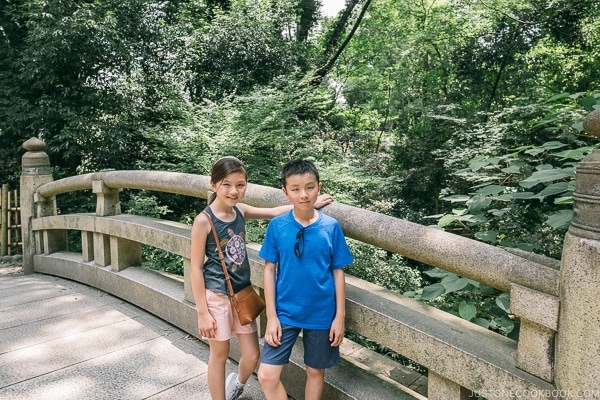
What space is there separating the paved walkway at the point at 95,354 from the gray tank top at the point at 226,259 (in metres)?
0.66

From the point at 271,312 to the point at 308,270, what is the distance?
26 cm

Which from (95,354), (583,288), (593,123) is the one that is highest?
(593,123)

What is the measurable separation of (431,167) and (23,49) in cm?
966

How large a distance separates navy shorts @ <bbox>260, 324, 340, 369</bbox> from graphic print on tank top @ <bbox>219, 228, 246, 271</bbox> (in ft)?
1.26

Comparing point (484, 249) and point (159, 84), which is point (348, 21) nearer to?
point (159, 84)

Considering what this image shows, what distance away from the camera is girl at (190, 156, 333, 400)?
194 cm

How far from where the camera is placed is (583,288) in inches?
48.1

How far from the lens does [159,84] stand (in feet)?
32.2

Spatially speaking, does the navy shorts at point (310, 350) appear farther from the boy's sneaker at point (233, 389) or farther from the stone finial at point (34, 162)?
the stone finial at point (34, 162)

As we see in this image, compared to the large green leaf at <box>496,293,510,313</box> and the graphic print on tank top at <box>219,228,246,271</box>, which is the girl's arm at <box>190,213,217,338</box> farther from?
the large green leaf at <box>496,293,510,313</box>

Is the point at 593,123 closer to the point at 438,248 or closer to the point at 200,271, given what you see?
the point at 438,248

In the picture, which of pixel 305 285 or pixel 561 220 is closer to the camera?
pixel 561 220

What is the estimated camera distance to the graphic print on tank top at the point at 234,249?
1984 millimetres

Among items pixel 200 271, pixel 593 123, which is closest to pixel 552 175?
pixel 593 123
